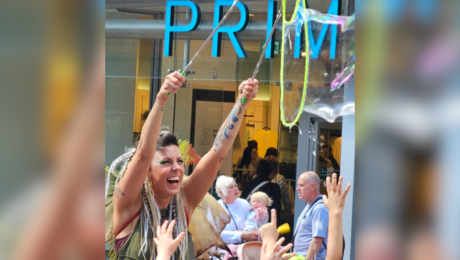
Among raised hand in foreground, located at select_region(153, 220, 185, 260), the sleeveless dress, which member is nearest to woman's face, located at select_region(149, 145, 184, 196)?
the sleeveless dress

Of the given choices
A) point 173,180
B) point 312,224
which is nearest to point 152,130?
point 173,180

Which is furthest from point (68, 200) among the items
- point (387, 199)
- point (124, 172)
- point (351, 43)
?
point (351, 43)

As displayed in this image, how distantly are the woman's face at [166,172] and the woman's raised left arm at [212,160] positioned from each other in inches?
5.3

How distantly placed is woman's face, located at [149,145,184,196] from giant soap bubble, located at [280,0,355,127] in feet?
5.25

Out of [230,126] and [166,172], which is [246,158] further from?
[166,172]

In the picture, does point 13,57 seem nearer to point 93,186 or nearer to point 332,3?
point 93,186

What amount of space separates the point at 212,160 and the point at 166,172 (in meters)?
0.32

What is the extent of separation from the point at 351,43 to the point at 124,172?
201cm

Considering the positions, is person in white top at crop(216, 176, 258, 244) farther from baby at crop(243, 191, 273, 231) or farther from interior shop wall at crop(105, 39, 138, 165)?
interior shop wall at crop(105, 39, 138, 165)

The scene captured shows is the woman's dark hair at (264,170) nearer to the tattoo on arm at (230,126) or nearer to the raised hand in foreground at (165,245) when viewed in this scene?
the tattoo on arm at (230,126)

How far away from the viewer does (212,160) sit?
250 centimetres

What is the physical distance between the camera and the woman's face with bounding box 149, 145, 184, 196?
89.0 inches

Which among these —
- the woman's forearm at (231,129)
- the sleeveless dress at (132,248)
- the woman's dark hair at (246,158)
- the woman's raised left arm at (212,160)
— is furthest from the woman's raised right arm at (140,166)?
the woman's dark hair at (246,158)

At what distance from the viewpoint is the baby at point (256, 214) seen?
3973mm
